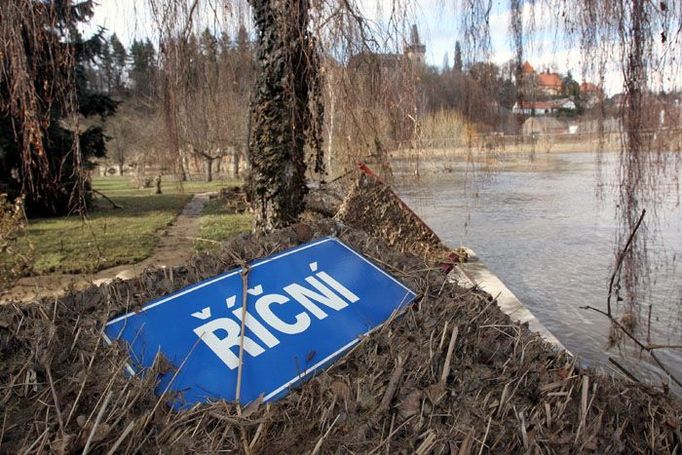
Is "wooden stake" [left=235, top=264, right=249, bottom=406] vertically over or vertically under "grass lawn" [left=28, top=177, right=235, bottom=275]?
over

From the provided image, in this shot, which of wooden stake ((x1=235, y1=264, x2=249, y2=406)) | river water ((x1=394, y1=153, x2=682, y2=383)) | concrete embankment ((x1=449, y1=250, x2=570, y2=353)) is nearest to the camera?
wooden stake ((x1=235, y1=264, x2=249, y2=406))

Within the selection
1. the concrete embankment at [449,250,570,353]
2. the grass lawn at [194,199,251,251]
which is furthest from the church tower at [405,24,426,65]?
the grass lawn at [194,199,251,251]

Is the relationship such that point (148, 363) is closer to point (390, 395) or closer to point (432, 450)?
point (390, 395)

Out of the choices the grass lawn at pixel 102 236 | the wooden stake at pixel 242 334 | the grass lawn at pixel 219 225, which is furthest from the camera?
the grass lawn at pixel 219 225

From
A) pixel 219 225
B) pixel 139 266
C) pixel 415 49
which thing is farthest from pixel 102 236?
pixel 415 49

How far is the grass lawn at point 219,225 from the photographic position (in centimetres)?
975

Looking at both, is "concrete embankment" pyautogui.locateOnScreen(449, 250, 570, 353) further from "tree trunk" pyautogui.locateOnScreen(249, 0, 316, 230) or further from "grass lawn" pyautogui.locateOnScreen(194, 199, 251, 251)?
"grass lawn" pyautogui.locateOnScreen(194, 199, 251, 251)

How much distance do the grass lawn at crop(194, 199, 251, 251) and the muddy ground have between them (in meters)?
7.00

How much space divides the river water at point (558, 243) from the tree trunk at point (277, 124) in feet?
4.38

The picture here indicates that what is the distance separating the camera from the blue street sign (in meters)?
1.73

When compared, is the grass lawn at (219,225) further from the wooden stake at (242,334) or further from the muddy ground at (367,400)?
the muddy ground at (367,400)

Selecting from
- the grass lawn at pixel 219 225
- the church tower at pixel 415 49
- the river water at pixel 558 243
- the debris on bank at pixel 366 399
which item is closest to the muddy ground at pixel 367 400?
the debris on bank at pixel 366 399

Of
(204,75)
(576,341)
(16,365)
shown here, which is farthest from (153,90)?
(576,341)

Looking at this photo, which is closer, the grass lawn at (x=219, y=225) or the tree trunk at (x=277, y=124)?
the tree trunk at (x=277, y=124)
